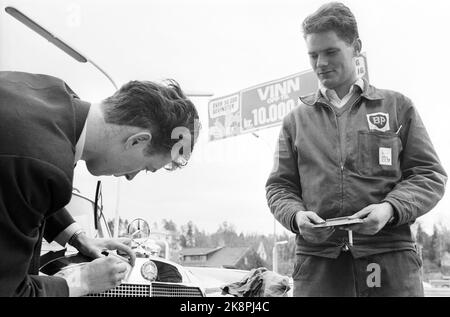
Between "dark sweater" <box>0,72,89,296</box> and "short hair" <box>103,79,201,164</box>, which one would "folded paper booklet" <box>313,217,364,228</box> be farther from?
"dark sweater" <box>0,72,89,296</box>

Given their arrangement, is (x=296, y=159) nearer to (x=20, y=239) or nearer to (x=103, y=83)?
(x=20, y=239)

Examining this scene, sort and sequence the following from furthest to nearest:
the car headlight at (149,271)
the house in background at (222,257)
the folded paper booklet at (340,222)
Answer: the house in background at (222,257)
the car headlight at (149,271)
the folded paper booklet at (340,222)

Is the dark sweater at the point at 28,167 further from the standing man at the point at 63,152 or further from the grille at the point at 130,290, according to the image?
the grille at the point at 130,290

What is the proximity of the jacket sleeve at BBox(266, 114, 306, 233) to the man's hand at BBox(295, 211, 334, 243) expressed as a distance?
33 mm

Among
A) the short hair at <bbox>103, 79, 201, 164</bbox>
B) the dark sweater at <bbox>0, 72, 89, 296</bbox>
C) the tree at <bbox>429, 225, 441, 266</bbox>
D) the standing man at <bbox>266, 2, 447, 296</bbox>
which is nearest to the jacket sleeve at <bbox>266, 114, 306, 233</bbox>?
the standing man at <bbox>266, 2, 447, 296</bbox>

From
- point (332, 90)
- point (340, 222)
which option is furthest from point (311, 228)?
point (332, 90)

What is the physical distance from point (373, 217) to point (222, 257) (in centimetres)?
72

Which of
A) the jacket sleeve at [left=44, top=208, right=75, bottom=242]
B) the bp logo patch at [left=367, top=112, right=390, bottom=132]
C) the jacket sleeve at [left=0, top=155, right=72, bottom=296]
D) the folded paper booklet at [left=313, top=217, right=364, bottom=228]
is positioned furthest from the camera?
the jacket sleeve at [left=44, top=208, right=75, bottom=242]

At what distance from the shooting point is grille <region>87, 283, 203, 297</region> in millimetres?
1240

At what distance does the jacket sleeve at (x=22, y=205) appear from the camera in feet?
2.47

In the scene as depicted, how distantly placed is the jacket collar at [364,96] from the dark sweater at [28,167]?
0.50m

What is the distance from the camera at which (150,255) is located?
1448 mm

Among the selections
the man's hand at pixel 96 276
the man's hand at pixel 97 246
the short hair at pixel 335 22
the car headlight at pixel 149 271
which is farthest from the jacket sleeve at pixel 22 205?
the short hair at pixel 335 22

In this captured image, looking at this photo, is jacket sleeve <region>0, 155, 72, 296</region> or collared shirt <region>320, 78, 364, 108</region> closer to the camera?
jacket sleeve <region>0, 155, 72, 296</region>
